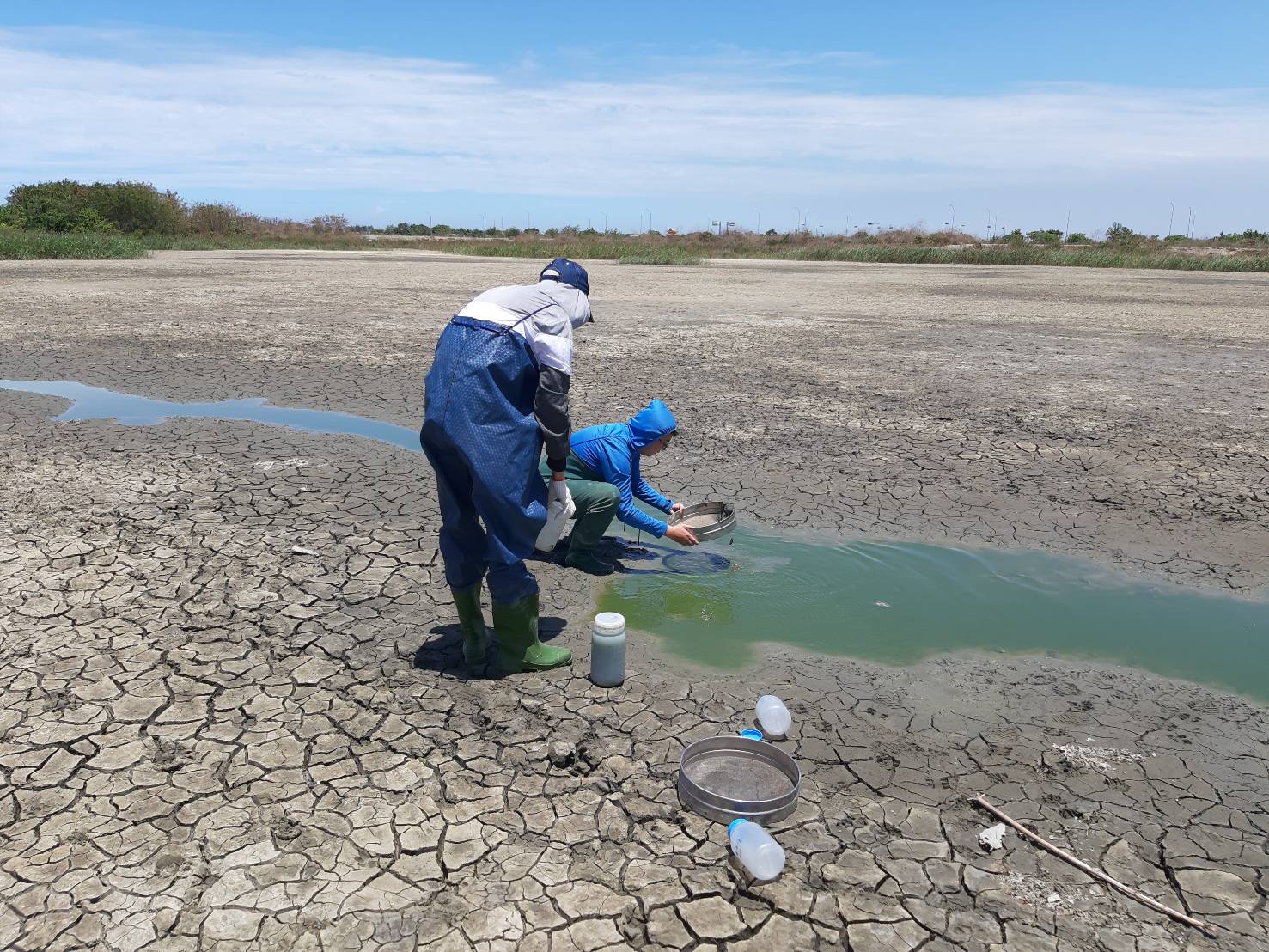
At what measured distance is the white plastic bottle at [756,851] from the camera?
275 cm

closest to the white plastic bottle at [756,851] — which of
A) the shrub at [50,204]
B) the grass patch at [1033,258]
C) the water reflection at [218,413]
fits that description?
the water reflection at [218,413]

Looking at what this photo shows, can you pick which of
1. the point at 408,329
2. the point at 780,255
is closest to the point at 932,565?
the point at 408,329

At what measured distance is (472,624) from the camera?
12.7ft

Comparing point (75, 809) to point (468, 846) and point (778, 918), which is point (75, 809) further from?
point (778, 918)

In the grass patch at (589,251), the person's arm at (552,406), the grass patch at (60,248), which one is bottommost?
the person's arm at (552,406)

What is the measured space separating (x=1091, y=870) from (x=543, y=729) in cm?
188

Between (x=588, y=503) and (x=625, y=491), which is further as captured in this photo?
(x=625, y=491)

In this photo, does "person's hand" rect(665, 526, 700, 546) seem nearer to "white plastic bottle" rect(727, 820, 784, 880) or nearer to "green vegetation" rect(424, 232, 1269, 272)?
"white plastic bottle" rect(727, 820, 784, 880)

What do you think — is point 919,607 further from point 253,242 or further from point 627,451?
point 253,242

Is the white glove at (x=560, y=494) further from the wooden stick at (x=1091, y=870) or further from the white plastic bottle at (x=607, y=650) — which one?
the wooden stick at (x=1091, y=870)

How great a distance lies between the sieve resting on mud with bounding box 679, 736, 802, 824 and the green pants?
175 centimetres

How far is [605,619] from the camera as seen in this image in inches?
148

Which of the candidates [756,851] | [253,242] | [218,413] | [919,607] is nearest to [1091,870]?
[756,851]

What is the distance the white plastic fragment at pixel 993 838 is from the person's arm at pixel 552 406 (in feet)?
6.39
